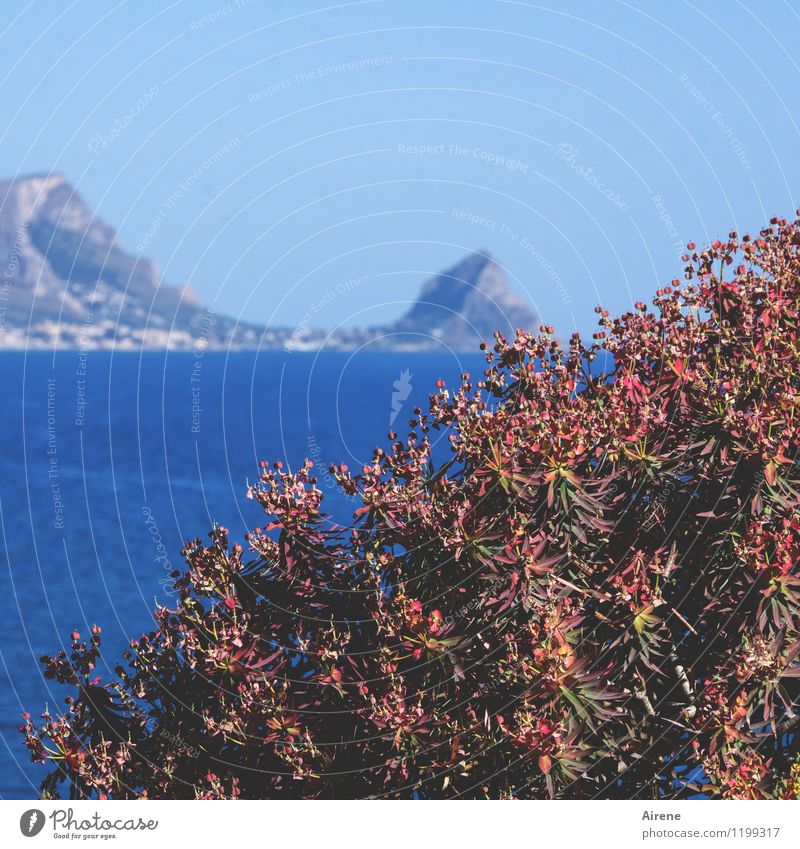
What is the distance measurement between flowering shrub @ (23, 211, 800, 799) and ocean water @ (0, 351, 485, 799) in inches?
31.4

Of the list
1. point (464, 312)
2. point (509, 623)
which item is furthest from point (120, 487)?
point (509, 623)

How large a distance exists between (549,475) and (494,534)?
526mm

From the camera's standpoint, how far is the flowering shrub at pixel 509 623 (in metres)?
8.27

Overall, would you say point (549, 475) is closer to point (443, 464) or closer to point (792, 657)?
point (443, 464)

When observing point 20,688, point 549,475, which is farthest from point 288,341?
point 20,688

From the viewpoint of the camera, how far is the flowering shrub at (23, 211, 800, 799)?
325 inches

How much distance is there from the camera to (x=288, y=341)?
13.5 metres
